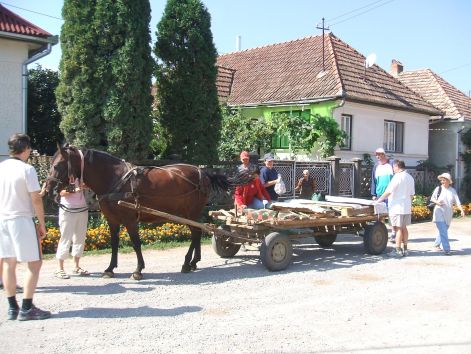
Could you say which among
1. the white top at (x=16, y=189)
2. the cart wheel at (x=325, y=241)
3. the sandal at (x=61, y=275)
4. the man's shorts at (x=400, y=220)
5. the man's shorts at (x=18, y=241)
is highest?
the white top at (x=16, y=189)

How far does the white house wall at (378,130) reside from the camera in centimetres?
1825

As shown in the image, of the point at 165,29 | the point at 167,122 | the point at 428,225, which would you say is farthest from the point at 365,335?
the point at 428,225

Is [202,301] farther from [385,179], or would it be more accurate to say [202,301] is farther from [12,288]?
[385,179]

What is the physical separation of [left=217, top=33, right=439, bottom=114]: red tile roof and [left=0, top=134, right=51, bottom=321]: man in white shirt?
515 inches

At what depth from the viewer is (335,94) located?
56.1ft

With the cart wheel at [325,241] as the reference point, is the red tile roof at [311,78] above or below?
above

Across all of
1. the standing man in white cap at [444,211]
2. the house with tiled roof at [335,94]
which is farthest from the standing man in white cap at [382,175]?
the house with tiled roof at [335,94]

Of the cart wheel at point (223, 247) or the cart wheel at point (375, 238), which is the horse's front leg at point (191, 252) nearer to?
the cart wheel at point (223, 247)

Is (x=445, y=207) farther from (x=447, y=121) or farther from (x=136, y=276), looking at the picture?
(x=447, y=121)

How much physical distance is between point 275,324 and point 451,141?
66.0 ft

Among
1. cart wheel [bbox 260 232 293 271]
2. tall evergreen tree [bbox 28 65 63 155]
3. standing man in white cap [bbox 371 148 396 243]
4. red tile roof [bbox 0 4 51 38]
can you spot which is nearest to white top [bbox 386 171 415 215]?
standing man in white cap [bbox 371 148 396 243]

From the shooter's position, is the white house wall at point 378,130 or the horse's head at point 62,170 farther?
the white house wall at point 378,130

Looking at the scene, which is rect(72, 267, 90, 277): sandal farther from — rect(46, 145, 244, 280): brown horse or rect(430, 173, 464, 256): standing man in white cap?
rect(430, 173, 464, 256): standing man in white cap

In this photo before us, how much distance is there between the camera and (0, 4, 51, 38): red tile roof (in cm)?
1260
